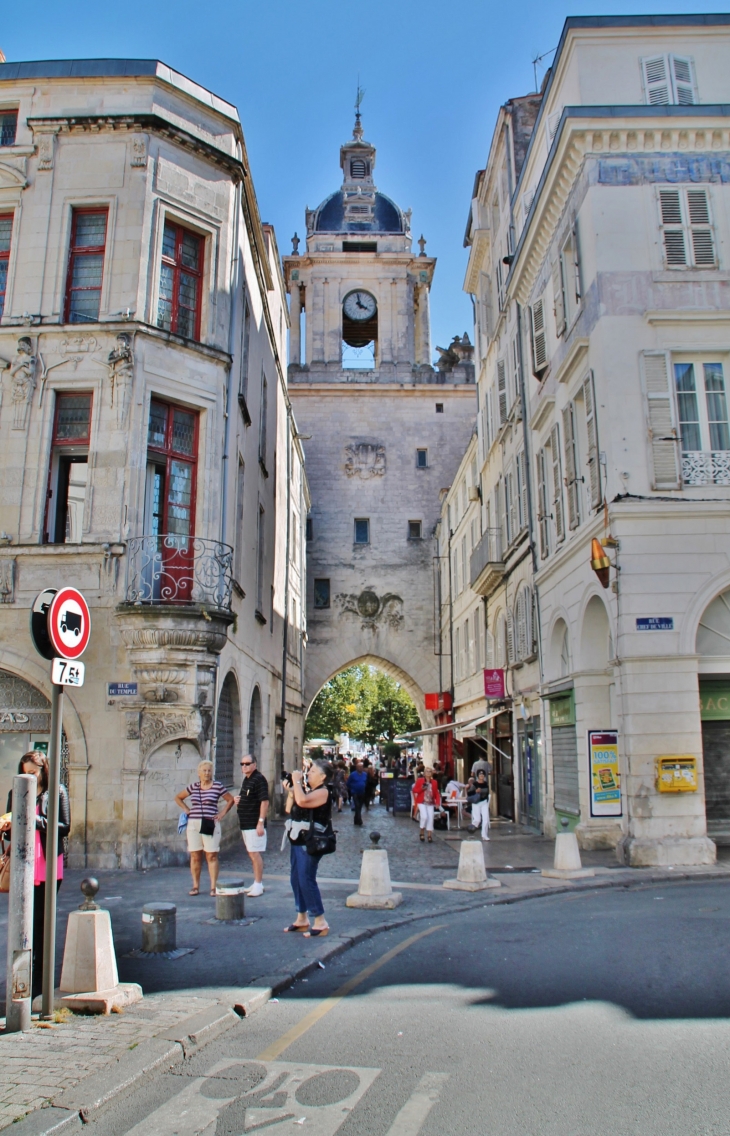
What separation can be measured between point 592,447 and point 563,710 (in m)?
5.34

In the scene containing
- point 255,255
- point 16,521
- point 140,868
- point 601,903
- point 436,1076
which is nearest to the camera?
point 436,1076

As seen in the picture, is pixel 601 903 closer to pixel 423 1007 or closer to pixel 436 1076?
pixel 423 1007

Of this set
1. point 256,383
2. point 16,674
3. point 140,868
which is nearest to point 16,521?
point 16,674

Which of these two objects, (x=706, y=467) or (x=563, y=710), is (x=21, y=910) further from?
(x=563, y=710)

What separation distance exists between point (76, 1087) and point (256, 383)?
17881mm

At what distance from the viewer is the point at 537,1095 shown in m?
4.41

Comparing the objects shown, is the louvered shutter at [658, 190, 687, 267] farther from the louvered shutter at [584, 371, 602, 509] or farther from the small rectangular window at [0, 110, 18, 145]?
the small rectangular window at [0, 110, 18, 145]

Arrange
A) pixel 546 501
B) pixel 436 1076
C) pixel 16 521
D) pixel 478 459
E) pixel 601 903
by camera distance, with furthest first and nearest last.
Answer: pixel 478 459 < pixel 546 501 < pixel 16 521 < pixel 601 903 < pixel 436 1076

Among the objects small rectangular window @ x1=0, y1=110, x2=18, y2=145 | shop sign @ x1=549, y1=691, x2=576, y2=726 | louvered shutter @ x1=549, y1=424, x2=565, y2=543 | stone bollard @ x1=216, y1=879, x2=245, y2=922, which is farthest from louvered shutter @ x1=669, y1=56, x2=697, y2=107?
stone bollard @ x1=216, y1=879, x2=245, y2=922

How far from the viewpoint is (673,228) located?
51.0ft

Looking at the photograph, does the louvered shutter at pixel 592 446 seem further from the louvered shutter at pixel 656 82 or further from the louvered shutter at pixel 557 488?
the louvered shutter at pixel 656 82

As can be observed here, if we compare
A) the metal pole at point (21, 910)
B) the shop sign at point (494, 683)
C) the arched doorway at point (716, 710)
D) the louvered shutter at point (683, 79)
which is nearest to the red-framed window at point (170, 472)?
the arched doorway at point (716, 710)

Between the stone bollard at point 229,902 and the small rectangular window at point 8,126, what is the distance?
13.8 metres

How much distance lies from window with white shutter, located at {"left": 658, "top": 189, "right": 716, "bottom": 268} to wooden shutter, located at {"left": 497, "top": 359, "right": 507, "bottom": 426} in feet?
28.3
